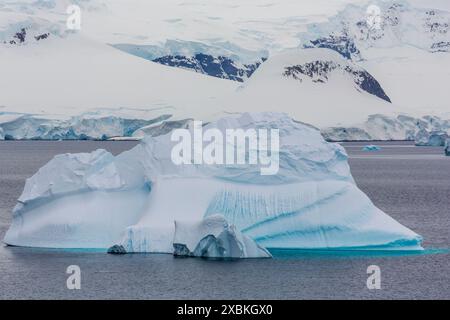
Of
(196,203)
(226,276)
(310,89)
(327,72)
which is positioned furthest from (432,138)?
(226,276)

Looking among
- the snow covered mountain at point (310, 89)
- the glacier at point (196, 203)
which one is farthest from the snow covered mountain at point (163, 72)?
the glacier at point (196, 203)

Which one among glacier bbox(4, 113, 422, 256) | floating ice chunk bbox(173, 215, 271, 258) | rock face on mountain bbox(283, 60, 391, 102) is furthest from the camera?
rock face on mountain bbox(283, 60, 391, 102)

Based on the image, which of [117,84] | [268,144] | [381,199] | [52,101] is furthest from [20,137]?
[268,144]

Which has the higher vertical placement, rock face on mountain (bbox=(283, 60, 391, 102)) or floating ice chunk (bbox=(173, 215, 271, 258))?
rock face on mountain (bbox=(283, 60, 391, 102))

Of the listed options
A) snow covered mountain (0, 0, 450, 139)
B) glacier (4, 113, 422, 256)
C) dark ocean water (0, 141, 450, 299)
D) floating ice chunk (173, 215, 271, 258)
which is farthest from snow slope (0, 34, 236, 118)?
floating ice chunk (173, 215, 271, 258)

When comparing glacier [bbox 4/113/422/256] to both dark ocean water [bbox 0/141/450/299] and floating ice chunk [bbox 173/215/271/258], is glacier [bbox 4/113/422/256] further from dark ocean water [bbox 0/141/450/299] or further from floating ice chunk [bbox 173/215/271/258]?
dark ocean water [bbox 0/141/450/299]
